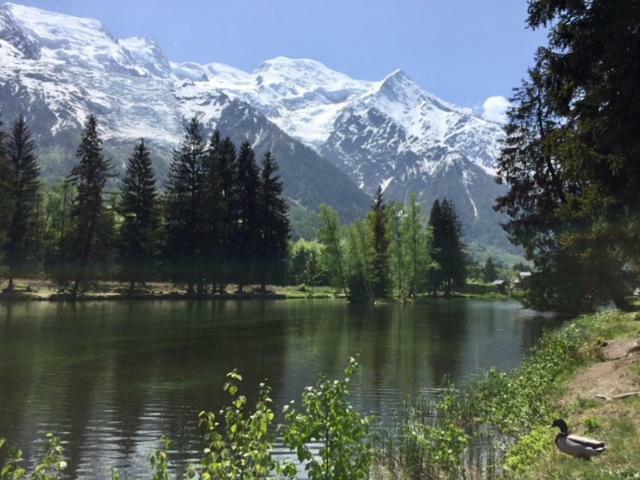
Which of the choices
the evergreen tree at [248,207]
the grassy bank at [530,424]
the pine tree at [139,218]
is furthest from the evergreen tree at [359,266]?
the grassy bank at [530,424]

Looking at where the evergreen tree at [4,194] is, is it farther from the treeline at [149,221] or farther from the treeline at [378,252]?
the treeline at [378,252]

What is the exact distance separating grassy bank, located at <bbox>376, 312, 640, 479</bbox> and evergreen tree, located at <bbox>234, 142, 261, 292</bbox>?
69743mm

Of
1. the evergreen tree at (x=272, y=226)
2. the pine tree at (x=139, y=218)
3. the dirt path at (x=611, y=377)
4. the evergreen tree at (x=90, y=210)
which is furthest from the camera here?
the evergreen tree at (x=272, y=226)

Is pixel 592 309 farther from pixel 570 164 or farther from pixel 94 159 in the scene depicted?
pixel 94 159

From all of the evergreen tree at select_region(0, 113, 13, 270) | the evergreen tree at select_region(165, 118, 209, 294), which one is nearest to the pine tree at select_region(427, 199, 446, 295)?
the evergreen tree at select_region(165, 118, 209, 294)

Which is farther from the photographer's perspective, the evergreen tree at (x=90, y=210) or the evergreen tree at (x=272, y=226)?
the evergreen tree at (x=272, y=226)

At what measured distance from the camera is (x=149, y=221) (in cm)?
8081

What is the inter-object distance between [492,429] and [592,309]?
3321 centimetres

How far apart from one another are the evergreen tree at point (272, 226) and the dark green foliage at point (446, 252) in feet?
115

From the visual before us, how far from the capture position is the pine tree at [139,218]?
7831 centimetres

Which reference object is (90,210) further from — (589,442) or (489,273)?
(489,273)

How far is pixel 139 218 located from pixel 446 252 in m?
61.5

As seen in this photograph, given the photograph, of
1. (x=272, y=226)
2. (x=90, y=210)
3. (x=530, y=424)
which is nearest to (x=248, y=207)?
(x=272, y=226)

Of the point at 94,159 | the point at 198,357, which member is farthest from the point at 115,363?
the point at 94,159
